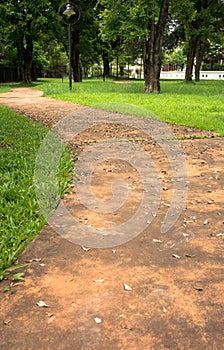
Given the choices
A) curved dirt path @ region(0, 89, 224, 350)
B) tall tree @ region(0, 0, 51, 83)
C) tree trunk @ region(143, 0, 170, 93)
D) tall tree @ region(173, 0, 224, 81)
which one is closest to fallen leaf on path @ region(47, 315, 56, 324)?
curved dirt path @ region(0, 89, 224, 350)

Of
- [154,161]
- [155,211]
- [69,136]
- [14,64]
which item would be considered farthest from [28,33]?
[155,211]

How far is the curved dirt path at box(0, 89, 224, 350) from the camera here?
1644 mm

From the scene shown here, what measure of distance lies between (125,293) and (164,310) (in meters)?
0.25

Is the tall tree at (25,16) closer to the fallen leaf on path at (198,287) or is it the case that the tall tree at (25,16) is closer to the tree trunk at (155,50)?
the tree trunk at (155,50)

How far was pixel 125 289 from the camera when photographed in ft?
6.54

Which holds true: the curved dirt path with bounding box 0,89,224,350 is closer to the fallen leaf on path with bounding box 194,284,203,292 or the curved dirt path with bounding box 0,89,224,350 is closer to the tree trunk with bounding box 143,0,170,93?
the fallen leaf on path with bounding box 194,284,203,292

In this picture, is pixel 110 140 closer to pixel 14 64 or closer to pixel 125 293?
pixel 125 293

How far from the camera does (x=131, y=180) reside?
3.89 metres

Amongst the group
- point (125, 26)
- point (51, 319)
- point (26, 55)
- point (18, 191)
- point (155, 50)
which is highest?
point (125, 26)

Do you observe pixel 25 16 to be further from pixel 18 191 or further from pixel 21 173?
pixel 18 191

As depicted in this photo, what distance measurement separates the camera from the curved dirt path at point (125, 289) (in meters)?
1.64

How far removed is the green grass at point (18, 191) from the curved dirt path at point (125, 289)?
0.10 meters

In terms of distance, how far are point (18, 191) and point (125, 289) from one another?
1656 millimetres

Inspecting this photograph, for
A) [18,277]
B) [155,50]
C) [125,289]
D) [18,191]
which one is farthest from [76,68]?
[125,289]
